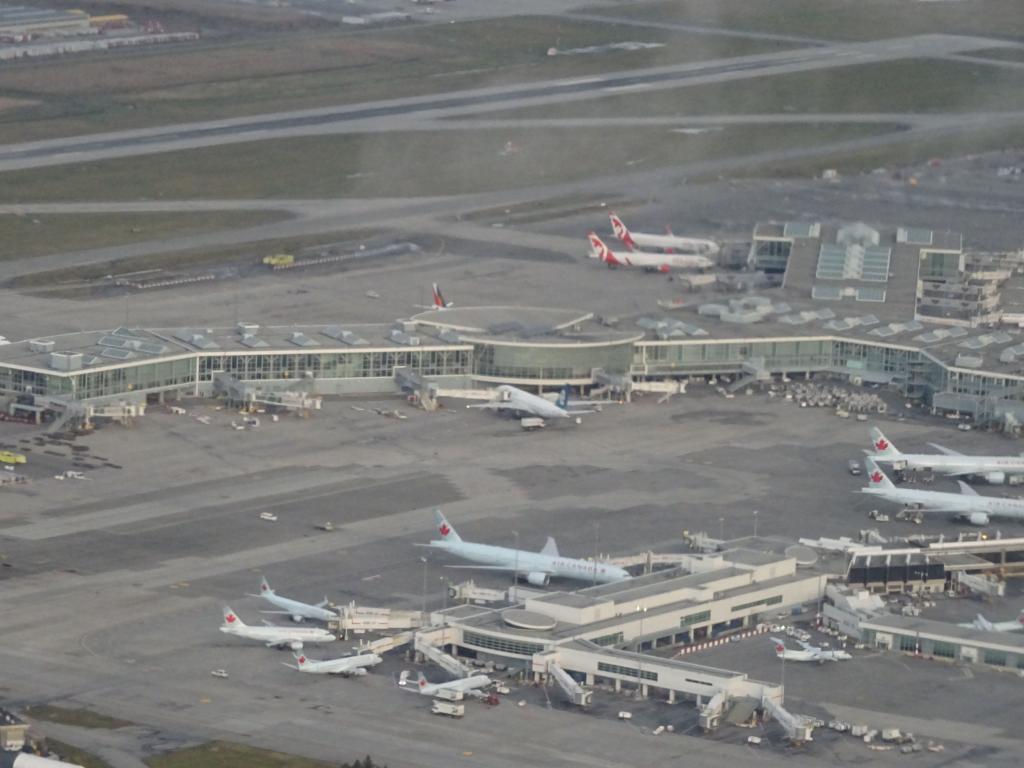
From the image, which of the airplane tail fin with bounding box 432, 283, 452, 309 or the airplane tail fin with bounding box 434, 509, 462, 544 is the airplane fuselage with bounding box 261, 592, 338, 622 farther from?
the airplane tail fin with bounding box 432, 283, 452, 309

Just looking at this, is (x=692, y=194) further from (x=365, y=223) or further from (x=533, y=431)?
(x=533, y=431)

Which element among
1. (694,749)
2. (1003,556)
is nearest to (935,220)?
(1003,556)

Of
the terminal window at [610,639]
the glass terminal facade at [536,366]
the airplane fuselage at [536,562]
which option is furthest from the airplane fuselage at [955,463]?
the terminal window at [610,639]

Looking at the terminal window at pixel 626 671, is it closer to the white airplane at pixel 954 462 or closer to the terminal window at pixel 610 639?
the terminal window at pixel 610 639

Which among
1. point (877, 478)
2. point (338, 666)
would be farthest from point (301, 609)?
point (877, 478)

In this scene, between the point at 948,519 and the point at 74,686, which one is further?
the point at 948,519

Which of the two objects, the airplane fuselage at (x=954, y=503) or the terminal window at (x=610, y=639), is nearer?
the terminal window at (x=610, y=639)
